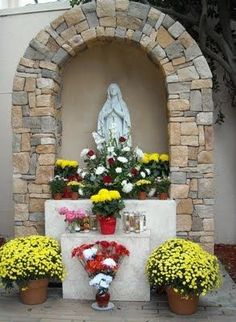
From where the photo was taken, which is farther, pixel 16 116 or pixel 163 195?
pixel 16 116

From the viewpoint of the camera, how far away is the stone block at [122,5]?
4641mm

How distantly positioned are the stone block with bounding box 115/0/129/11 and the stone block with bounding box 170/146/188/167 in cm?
175

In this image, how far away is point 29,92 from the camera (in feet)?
15.6

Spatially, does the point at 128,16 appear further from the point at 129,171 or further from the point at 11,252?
the point at 11,252

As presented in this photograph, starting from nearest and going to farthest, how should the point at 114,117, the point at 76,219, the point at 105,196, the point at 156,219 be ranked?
the point at 105,196, the point at 76,219, the point at 156,219, the point at 114,117

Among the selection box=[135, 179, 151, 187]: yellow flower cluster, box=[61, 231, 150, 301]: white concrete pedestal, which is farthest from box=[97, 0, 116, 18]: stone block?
box=[61, 231, 150, 301]: white concrete pedestal

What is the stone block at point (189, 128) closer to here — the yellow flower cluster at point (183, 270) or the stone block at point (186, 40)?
the stone block at point (186, 40)

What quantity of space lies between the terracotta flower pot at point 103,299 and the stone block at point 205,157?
1865 millimetres

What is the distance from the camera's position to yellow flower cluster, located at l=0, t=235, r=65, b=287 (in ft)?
12.6

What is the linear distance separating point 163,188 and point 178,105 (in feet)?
3.28

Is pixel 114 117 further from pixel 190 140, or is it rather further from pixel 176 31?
pixel 176 31

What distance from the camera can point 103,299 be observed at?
3.91 m

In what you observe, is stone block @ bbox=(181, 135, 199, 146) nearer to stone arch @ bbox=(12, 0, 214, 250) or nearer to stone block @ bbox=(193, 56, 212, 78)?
stone arch @ bbox=(12, 0, 214, 250)

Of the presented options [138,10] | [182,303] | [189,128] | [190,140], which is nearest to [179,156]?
[190,140]
